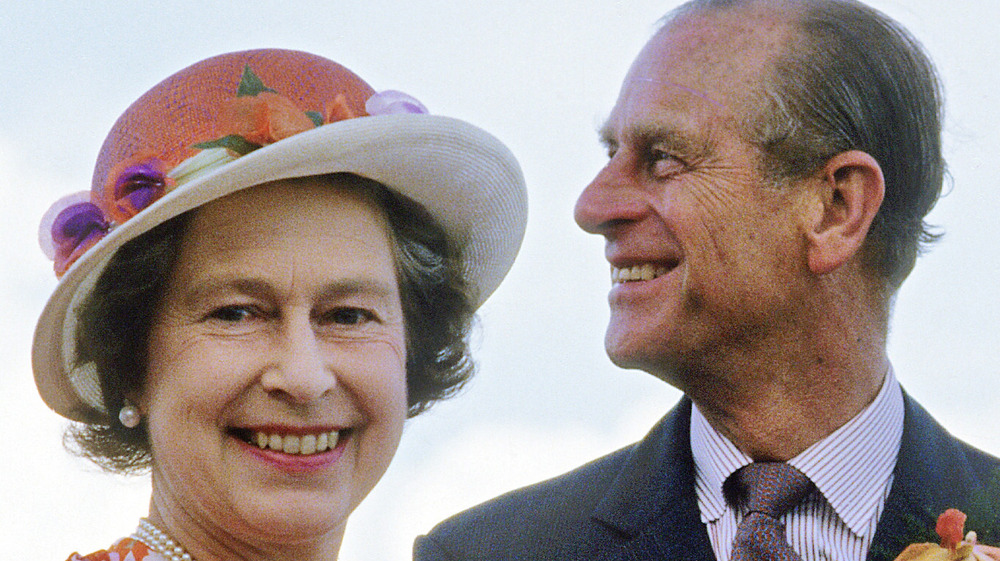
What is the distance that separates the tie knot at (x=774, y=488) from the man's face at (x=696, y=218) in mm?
373

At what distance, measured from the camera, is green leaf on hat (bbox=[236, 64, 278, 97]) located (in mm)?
3326

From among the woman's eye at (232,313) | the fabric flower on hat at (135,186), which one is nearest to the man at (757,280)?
the woman's eye at (232,313)

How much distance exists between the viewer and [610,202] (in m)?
3.95

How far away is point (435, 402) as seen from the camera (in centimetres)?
402

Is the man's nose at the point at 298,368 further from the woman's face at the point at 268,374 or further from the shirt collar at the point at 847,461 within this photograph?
the shirt collar at the point at 847,461

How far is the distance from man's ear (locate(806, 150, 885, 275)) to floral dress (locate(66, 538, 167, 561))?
2.11 metres

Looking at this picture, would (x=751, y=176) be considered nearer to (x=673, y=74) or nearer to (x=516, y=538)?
(x=673, y=74)

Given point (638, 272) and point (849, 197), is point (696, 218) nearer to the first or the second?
point (638, 272)

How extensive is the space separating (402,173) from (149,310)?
0.78 metres

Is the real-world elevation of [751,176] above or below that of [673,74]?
below

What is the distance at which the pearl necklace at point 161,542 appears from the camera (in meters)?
3.33

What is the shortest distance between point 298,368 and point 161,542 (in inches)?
26.1

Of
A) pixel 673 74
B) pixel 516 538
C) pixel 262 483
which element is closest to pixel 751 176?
pixel 673 74

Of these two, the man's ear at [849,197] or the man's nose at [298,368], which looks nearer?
the man's nose at [298,368]
